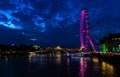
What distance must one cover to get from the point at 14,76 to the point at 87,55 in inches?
3705

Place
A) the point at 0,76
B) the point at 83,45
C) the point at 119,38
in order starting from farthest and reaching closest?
1. the point at 119,38
2. the point at 83,45
3. the point at 0,76

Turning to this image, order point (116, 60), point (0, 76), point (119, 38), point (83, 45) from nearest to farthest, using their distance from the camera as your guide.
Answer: point (0, 76), point (116, 60), point (83, 45), point (119, 38)

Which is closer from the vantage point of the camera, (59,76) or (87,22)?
(59,76)

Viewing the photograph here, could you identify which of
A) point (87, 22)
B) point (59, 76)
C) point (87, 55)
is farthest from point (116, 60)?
point (87, 55)

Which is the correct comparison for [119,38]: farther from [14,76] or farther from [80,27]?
[14,76]

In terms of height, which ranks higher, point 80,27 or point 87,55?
point 80,27

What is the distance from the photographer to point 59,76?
3616cm

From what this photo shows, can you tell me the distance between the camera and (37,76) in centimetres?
3603

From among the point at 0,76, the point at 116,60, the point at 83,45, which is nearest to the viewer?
the point at 0,76

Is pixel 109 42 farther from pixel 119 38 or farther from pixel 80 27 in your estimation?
pixel 80 27

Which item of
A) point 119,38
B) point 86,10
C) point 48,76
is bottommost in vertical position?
point 48,76

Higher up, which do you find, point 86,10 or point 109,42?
point 86,10

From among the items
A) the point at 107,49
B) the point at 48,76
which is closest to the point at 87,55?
the point at 107,49

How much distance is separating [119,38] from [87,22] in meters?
20.7
